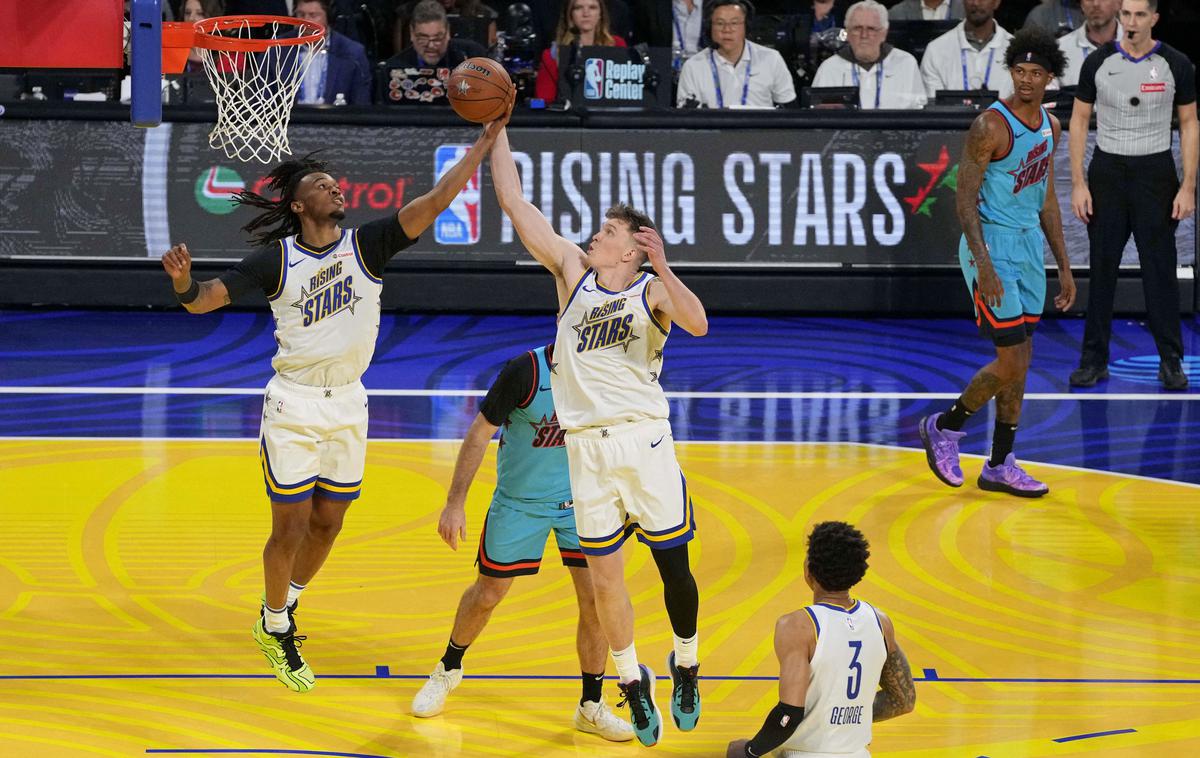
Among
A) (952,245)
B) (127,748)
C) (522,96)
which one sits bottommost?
(127,748)

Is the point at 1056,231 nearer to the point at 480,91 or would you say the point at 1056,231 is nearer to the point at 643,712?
the point at 480,91

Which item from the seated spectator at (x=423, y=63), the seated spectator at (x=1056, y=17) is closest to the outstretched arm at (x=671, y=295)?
the seated spectator at (x=423, y=63)

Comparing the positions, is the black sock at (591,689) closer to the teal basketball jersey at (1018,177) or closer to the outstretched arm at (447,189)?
the outstretched arm at (447,189)

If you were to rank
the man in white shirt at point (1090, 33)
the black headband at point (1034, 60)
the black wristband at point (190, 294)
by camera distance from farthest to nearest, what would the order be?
the man in white shirt at point (1090, 33) < the black headband at point (1034, 60) < the black wristband at point (190, 294)

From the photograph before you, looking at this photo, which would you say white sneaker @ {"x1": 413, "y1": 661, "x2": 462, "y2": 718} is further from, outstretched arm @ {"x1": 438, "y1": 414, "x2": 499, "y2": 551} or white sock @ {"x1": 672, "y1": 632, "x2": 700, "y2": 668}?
white sock @ {"x1": 672, "y1": 632, "x2": 700, "y2": 668}

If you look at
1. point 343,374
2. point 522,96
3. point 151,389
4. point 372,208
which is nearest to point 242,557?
point 343,374

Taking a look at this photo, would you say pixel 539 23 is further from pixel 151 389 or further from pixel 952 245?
pixel 151 389

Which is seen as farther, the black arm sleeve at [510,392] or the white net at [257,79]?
the white net at [257,79]

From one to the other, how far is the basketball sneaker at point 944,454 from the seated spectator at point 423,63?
18.1ft

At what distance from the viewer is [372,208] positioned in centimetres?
1259

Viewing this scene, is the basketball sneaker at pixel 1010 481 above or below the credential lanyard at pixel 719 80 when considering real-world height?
below

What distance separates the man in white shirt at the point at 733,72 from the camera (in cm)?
1312

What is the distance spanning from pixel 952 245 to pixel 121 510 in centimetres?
706

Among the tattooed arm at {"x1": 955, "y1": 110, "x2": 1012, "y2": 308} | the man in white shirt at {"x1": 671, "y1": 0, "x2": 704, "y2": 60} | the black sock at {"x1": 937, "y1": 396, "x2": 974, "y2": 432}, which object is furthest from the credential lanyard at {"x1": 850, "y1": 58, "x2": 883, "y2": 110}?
the black sock at {"x1": 937, "y1": 396, "x2": 974, "y2": 432}
